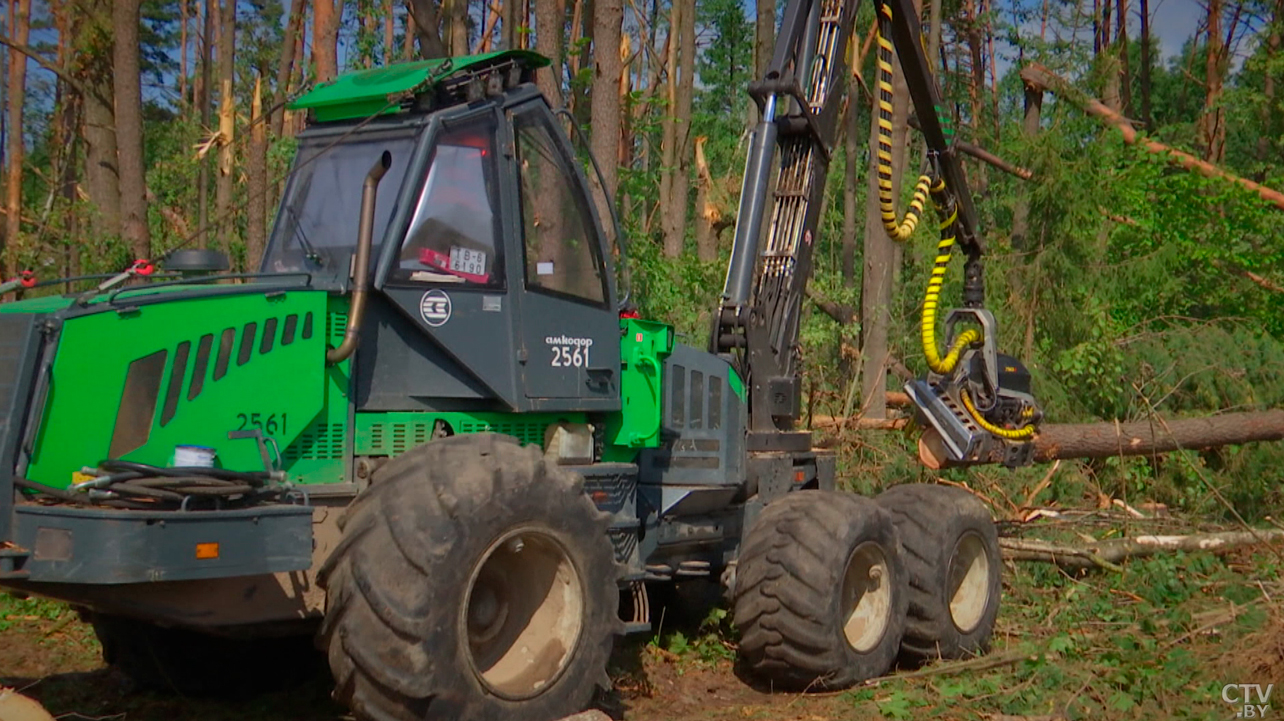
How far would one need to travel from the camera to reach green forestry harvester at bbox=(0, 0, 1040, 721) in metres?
5.53

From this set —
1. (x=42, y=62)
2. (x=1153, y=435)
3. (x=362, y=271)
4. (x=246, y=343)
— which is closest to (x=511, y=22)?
(x=42, y=62)

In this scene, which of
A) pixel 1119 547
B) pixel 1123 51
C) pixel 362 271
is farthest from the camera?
pixel 1123 51

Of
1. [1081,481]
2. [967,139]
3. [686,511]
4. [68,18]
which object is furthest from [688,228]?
[686,511]

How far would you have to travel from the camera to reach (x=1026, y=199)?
18172mm

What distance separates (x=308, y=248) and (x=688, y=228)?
106 ft

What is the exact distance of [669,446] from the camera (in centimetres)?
823

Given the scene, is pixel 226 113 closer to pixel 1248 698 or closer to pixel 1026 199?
pixel 1026 199

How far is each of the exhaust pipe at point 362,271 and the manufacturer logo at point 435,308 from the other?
12.3 inches

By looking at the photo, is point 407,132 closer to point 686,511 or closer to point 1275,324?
point 686,511

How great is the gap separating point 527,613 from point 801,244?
3984mm

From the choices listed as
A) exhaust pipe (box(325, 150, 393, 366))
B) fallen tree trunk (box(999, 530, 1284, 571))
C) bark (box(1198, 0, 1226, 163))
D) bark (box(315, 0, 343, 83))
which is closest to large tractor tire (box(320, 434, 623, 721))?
exhaust pipe (box(325, 150, 393, 366))

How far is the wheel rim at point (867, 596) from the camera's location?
8.27m

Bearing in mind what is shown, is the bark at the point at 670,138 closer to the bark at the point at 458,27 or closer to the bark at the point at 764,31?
the bark at the point at 764,31

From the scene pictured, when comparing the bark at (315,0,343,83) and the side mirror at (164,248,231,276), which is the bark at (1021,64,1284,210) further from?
the side mirror at (164,248,231,276)
